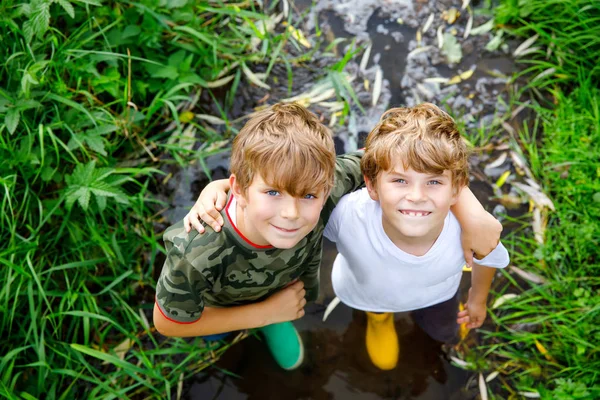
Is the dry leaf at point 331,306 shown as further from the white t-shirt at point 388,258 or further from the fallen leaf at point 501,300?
the fallen leaf at point 501,300

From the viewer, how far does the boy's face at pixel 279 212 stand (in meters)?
1.63

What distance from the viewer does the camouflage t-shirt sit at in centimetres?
177

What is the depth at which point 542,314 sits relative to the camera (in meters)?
2.76

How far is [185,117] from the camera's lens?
3062 millimetres

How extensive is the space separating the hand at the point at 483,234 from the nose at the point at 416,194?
0.86ft

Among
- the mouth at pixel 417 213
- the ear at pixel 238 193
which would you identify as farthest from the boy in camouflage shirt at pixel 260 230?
the mouth at pixel 417 213

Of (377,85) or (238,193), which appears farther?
(377,85)

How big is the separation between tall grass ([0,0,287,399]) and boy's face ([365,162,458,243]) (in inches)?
49.5

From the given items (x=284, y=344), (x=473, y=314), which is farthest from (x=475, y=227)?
(x=284, y=344)

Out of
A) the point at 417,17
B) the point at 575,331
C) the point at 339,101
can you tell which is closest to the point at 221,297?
the point at 339,101

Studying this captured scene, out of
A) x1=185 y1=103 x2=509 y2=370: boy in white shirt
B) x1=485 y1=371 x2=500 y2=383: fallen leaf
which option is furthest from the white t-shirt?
x1=485 y1=371 x2=500 y2=383: fallen leaf

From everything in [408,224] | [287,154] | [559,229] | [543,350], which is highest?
[287,154]

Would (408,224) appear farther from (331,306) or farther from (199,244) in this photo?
(331,306)

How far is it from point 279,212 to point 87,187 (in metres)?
1.18
